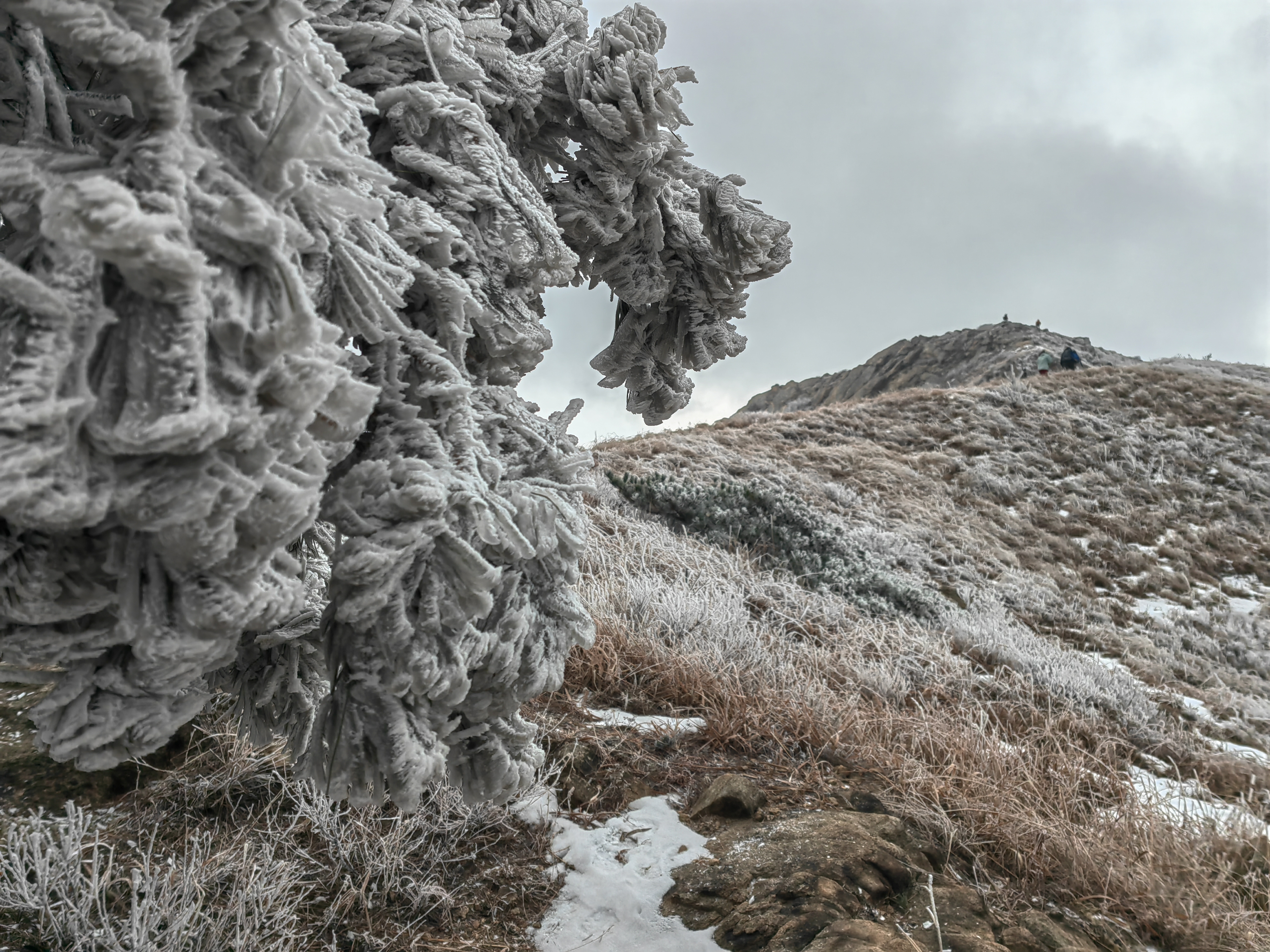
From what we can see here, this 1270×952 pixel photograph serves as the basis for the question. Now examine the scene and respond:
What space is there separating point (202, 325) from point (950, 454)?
1306 cm

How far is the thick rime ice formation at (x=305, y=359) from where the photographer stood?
619 millimetres

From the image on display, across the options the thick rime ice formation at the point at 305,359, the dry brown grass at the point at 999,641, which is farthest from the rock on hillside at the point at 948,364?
the thick rime ice formation at the point at 305,359

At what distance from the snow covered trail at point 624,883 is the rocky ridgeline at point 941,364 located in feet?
78.2

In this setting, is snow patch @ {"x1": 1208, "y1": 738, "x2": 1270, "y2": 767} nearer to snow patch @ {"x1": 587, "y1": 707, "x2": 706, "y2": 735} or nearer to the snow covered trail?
snow patch @ {"x1": 587, "y1": 707, "x2": 706, "y2": 735}

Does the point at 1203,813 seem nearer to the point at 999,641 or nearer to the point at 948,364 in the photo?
the point at 999,641

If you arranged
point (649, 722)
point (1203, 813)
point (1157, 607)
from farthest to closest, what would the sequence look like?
point (1157, 607), point (649, 722), point (1203, 813)

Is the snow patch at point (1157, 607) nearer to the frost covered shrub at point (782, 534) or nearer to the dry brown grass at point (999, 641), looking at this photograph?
the dry brown grass at point (999, 641)

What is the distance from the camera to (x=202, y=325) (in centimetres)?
63

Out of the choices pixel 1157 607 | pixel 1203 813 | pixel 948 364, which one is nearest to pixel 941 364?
pixel 948 364

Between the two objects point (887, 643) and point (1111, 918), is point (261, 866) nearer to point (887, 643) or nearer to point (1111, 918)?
point (1111, 918)

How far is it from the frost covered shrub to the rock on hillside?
17381mm

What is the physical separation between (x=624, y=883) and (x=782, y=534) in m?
5.01

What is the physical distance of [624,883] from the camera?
6.68 feet

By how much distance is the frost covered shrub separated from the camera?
6094mm
